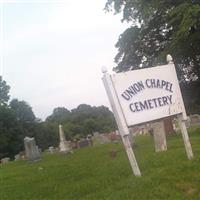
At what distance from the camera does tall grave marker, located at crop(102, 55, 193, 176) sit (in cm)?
958

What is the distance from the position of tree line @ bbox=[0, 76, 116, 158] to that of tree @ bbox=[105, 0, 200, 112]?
27.3 m

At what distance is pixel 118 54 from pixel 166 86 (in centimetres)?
2282

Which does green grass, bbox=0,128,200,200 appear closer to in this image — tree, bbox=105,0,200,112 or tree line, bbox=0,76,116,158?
tree, bbox=105,0,200,112

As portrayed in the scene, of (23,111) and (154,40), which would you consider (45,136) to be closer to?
(23,111)

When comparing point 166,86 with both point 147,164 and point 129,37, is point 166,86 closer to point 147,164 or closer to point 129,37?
point 147,164

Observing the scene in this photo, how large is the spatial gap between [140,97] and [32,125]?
6013 centimetres

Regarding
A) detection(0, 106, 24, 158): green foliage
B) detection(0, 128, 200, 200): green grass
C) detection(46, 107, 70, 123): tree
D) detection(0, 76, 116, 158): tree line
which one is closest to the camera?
detection(0, 128, 200, 200): green grass

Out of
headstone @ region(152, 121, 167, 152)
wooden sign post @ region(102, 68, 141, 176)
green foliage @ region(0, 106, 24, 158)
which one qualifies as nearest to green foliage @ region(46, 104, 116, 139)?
green foliage @ region(0, 106, 24, 158)

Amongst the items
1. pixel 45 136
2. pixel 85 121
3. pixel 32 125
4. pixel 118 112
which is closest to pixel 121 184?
pixel 118 112

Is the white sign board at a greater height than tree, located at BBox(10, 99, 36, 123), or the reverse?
tree, located at BBox(10, 99, 36, 123)

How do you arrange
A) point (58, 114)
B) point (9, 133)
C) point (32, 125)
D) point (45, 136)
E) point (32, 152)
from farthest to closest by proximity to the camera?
point (58, 114) < point (32, 125) < point (45, 136) < point (9, 133) < point (32, 152)

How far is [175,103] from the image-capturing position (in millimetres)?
10562

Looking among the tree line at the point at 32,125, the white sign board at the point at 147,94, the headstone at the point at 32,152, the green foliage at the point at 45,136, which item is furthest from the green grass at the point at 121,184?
the green foliage at the point at 45,136

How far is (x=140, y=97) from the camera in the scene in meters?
9.90
